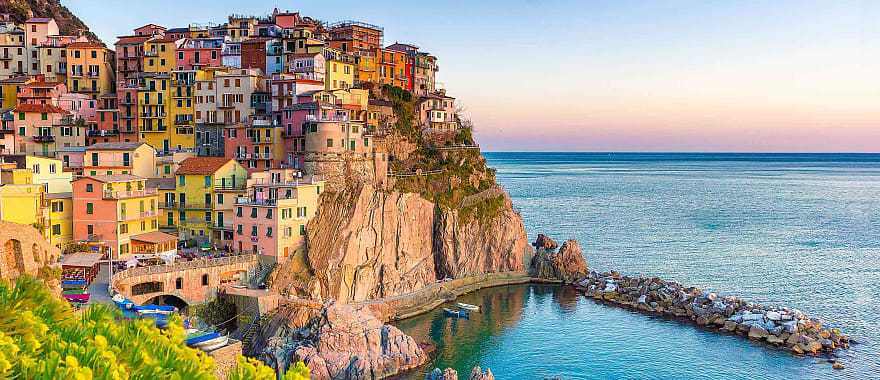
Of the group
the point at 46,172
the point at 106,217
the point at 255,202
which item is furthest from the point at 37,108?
the point at 255,202

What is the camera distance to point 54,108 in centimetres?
6294

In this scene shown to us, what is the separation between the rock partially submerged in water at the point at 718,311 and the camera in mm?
46938

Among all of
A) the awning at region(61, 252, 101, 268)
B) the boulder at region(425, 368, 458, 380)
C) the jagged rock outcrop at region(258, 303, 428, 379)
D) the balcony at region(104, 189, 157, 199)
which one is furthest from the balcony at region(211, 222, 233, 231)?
the boulder at region(425, 368, 458, 380)

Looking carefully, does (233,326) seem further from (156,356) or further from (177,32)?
(177,32)

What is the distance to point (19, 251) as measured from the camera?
3731 cm

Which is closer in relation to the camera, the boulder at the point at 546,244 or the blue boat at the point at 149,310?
the blue boat at the point at 149,310

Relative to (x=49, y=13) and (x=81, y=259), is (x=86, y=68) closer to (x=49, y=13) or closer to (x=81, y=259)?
(x=49, y=13)

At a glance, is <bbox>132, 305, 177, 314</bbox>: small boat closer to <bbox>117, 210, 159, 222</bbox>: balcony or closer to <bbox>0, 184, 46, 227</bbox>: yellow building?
<bbox>117, 210, 159, 222</bbox>: balcony

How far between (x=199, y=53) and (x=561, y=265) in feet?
123

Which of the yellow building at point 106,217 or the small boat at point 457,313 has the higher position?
the yellow building at point 106,217

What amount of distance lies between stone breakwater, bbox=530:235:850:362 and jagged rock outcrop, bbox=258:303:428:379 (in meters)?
20.7

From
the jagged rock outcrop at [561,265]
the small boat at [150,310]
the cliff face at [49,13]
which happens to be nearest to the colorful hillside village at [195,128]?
the small boat at [150,310]

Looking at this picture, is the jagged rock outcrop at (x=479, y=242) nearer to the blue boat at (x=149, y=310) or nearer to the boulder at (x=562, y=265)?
the boulder at (x=562, y=265)

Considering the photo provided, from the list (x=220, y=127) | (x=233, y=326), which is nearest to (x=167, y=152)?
(x=220, y=127)
